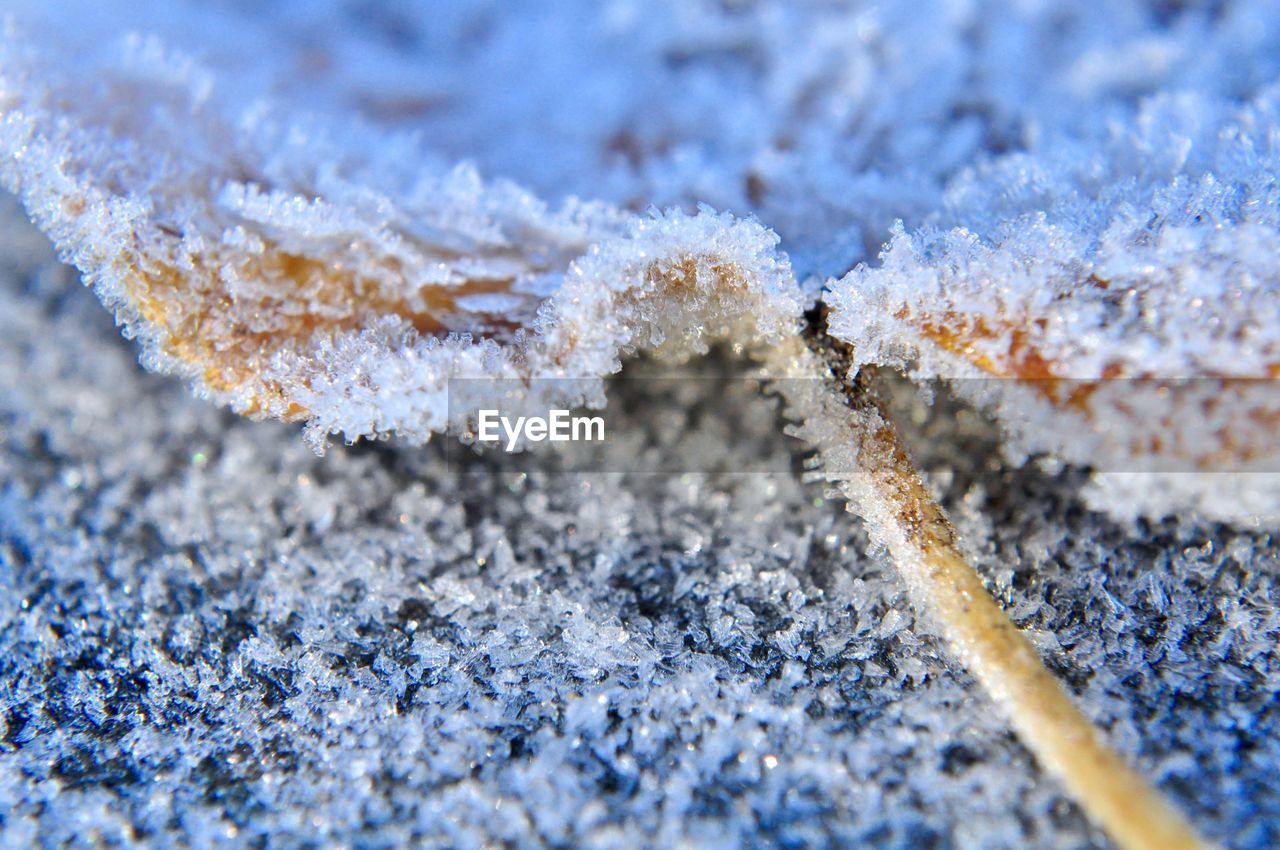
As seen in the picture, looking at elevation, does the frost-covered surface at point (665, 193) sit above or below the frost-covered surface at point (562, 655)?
above

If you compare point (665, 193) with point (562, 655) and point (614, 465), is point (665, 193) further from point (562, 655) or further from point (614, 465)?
point (562, 655)

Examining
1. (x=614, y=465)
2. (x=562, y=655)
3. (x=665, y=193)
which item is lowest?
(x=562, y=655)

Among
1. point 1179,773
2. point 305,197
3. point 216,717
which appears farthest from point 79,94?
point 1179,773

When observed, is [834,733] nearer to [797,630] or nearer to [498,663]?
[797,630]

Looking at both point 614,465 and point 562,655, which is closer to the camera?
point 562,655

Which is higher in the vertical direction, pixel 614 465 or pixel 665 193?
pixel 665 193

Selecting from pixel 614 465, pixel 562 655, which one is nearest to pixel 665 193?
pixel 614 465

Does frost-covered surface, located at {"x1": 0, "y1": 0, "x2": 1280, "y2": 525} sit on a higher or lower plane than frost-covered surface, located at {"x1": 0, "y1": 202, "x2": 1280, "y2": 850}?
higher

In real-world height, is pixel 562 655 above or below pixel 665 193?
below
